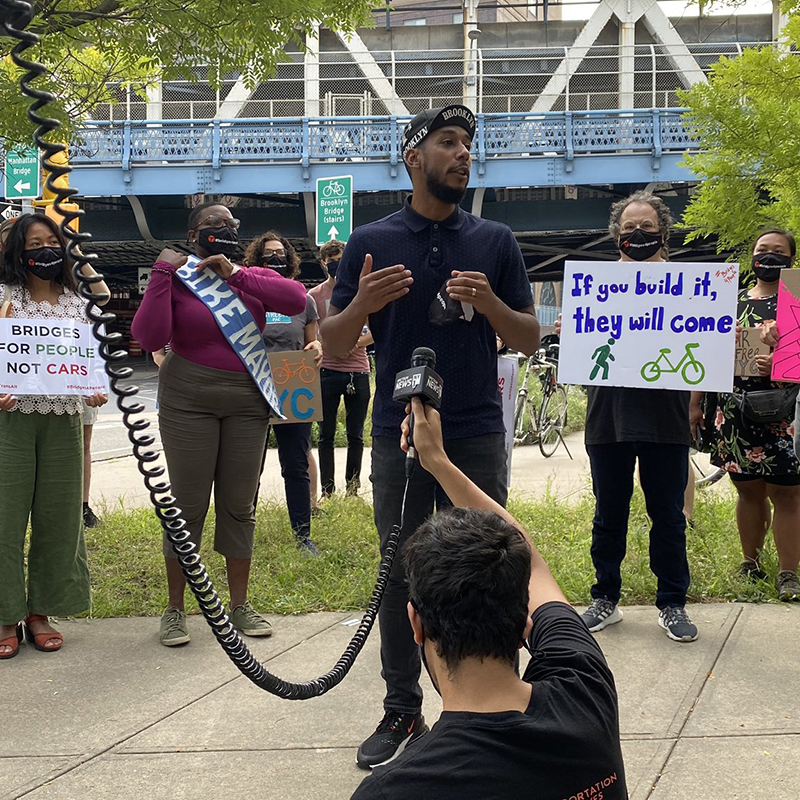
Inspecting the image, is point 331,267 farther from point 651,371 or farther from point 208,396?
point 651,371

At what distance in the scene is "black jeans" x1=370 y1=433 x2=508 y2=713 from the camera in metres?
3.44

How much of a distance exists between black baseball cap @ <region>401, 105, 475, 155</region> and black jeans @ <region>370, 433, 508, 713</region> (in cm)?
105

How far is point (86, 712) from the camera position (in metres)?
3.92

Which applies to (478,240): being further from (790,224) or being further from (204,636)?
(790,224)

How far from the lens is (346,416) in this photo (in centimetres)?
784

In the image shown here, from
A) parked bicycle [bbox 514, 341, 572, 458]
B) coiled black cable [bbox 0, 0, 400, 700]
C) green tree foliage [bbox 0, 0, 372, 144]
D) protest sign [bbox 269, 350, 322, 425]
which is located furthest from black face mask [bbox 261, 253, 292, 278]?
parked bicycle [bbox 514, 341, 572, 458]

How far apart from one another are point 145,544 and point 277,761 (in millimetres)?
3457

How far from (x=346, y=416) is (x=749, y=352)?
3640 mm

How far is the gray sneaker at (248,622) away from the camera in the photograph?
481 centimetres

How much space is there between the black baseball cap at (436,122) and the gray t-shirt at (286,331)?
134 inches

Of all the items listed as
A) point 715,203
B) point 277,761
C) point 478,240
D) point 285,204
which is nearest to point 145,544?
point 277,761

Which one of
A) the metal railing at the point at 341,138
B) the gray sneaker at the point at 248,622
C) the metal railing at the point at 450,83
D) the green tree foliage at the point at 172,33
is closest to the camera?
the gray sneaker at the point at 248,622

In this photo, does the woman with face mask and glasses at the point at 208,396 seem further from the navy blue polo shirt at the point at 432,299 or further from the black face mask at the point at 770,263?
the black face mask at the point at 770,263

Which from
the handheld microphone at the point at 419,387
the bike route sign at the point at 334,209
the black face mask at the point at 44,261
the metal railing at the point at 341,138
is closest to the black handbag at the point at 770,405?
the handheld microphone at the point at 419,387
